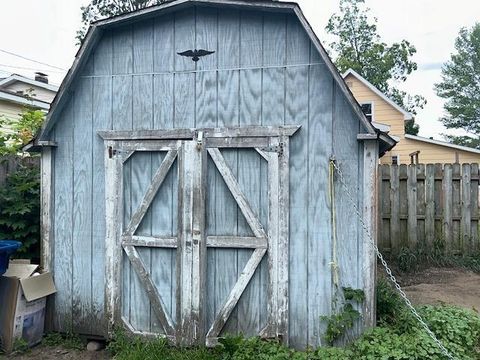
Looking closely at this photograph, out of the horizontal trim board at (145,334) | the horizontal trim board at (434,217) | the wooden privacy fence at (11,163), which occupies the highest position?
the wooden privacy fence at (11,163)

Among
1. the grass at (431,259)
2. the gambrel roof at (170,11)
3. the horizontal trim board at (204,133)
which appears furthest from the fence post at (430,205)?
the horizontal trim board at (204,133)

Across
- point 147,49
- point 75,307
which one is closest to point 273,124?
point 147,49

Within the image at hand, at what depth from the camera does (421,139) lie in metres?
21.9

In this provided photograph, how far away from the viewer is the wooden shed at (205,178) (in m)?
4.70

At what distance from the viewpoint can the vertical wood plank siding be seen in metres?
4.71

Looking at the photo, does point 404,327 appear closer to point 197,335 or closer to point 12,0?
point 197,335

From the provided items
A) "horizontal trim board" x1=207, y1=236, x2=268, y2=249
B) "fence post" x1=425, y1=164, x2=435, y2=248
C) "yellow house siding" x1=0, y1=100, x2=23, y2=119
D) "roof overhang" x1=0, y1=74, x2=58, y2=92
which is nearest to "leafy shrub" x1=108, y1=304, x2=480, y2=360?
"horizontal trim board" x1=207, y1=236, x2=268, y2=249

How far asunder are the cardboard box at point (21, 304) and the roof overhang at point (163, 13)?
1517mm

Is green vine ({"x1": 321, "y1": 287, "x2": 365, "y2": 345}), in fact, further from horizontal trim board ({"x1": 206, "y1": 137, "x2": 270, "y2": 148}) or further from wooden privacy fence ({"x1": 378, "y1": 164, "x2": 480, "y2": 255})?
wooden privacy fence ({"x1": 378, "y1": 164, "x2": 480, "y2": 255})

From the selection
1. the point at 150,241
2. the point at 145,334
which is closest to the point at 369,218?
the point at 150,241

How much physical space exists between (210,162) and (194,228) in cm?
70

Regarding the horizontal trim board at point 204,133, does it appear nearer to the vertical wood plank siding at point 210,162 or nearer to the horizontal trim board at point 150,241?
the vertical wood plank siding at point 210,162

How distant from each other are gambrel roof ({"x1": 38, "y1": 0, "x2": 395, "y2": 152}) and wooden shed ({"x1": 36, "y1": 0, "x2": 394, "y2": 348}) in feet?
0.06

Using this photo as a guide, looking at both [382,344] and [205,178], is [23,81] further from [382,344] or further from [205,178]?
[382,344]
